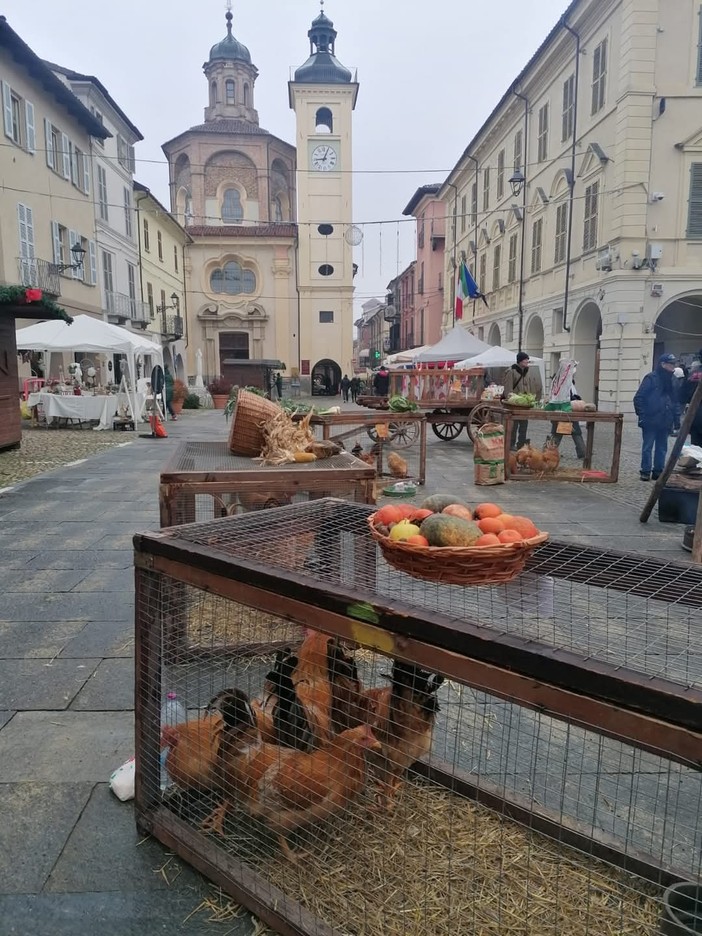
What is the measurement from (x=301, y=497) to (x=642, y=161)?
637 inches

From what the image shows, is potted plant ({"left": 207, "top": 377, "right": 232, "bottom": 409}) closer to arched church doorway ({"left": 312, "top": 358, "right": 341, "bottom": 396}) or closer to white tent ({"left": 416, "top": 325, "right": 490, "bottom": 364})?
arched church doorway ({"left": 312, "top": 358, "right": 341, "bottom": 396})

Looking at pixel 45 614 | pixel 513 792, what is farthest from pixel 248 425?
pixel 513 792

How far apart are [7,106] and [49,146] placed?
8.32 feet

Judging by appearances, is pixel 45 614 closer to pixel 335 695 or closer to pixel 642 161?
pixel 335 695

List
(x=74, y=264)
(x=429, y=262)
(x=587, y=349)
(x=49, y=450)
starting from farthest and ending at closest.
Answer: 1. (x=429, y=262)
2. (x=74, y=264)
3. (x=587, y=349)
4. (x=49, y=450)

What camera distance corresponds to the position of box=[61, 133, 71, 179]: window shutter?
21359mm

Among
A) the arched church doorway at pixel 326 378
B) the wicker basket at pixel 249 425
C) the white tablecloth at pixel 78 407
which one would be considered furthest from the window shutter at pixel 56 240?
the arched church doorway at pixel 326 378

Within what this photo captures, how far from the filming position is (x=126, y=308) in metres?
27.2

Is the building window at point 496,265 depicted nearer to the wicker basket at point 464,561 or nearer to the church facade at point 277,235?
the church facade at point 277,235

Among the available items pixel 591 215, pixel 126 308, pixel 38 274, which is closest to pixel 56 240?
pixel 38 274

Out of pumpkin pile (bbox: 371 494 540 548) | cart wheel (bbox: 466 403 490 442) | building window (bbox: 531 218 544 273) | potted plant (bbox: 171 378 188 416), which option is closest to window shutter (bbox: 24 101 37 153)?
potted plant (bbox: 171 378 188 416)

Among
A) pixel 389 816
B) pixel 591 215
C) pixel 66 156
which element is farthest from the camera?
pixel 66 156

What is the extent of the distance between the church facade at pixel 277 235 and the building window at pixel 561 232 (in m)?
17.5

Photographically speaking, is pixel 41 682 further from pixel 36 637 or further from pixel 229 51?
pixel 229 51
